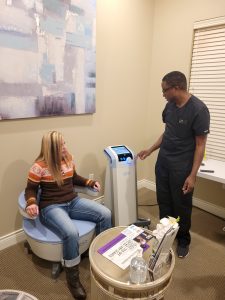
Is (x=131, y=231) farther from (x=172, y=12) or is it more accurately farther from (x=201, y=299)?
(x=172, y=12)

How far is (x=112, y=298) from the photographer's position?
4.30ft

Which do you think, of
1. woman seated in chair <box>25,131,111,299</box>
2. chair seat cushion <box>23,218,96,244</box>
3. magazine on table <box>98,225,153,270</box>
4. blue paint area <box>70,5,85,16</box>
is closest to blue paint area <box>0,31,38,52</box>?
blue paint area <box>70,5,85,16</box>

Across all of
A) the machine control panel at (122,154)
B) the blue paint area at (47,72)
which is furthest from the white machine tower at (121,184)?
the blue paint area at (47,72)

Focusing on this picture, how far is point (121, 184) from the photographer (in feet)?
7.37

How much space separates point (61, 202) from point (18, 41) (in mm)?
1210

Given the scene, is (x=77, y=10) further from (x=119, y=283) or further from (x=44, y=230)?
(x=119, y=283)

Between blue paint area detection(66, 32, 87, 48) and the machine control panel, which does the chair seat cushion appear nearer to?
the machine control panel

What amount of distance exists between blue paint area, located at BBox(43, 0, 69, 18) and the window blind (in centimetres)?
139

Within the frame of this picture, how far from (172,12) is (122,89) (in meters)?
0.99

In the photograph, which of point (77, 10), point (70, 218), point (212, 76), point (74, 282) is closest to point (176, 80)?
point (212, 76)

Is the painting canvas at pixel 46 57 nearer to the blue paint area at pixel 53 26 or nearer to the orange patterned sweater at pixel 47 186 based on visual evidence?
the blue paint area at pixel 53 26

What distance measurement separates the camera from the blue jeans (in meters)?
1.67

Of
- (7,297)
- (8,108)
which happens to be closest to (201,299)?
(7,297)

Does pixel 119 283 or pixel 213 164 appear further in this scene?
pixel 213 164
